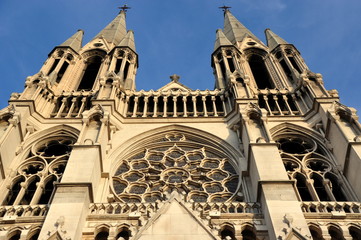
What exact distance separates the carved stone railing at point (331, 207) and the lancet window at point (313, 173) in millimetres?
1016

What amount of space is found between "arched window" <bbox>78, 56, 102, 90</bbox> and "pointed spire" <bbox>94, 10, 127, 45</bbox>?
262 centimetres

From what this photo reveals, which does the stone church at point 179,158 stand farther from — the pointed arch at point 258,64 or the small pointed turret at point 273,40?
the small pointed turret at point 273,40

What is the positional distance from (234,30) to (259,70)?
5162 mm

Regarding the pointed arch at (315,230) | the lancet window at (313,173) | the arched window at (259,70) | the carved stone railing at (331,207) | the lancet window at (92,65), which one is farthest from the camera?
the lancet window at (92,65)

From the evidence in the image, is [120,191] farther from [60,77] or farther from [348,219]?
[60,77]

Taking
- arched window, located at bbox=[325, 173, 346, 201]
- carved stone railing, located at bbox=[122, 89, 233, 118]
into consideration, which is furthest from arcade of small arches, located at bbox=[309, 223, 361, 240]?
carved stone railing, located at bbox=[122, 89, 233, 118]

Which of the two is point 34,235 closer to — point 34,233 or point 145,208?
point 34,233

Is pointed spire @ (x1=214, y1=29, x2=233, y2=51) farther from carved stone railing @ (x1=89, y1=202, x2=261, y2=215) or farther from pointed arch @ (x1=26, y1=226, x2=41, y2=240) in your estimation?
pointed arch @ (x1=26, y1=226, x2=41, y2=240)

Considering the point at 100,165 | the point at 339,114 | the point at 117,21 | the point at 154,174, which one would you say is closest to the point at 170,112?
the point at 154,174

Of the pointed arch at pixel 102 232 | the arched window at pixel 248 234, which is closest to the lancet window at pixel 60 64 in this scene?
the pointed arch at pixel 102 232

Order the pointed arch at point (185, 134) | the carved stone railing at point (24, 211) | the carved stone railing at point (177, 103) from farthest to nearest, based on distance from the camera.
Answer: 1. the carved stone railing at point (177, 103)
2. the pointed arch at point (185, 134)
3. the carved stone railing at point (24, 211)

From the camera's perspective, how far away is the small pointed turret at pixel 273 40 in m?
27.5

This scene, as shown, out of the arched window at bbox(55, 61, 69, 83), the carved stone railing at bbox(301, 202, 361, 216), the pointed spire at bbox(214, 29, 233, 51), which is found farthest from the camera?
the pointed spire at bbox(214, 29, 233, 51)

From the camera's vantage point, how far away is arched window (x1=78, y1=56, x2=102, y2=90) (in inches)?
1035
